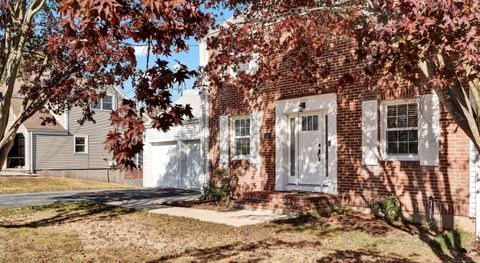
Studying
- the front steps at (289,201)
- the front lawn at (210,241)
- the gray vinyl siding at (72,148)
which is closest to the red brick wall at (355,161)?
the front steps at (289,201)

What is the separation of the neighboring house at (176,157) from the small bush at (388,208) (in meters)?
9.46

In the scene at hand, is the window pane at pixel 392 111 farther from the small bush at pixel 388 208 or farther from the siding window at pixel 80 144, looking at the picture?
the siding window at pixel 80 144

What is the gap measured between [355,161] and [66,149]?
25473 mm

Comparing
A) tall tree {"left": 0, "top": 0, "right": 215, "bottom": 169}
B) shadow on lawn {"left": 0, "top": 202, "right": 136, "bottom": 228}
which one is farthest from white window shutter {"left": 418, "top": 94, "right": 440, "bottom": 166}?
shadow on lawn {"left": 0, "top": 202, "right": 136, "bottom": 228}

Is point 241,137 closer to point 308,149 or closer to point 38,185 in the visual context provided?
point 308,149

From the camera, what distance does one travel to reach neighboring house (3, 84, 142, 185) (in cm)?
3184

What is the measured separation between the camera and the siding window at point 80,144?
3388cm

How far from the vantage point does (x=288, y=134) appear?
14602mm

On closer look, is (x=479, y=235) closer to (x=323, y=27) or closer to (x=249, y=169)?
(x=323, y=27)

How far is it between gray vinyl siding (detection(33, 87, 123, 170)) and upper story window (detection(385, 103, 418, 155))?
76.0 ft

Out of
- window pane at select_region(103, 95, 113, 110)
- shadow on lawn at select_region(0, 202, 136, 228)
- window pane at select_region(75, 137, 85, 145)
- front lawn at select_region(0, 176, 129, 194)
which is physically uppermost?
window pane at select_region(103, 95, 113, 110)

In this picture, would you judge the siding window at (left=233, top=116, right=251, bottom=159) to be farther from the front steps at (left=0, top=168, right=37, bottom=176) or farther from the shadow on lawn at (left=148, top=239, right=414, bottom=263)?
the front steps at (left=0, top=168, right=37, bottom=176)

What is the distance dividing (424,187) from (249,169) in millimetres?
5941

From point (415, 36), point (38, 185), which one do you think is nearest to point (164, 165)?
point (38, 185)
